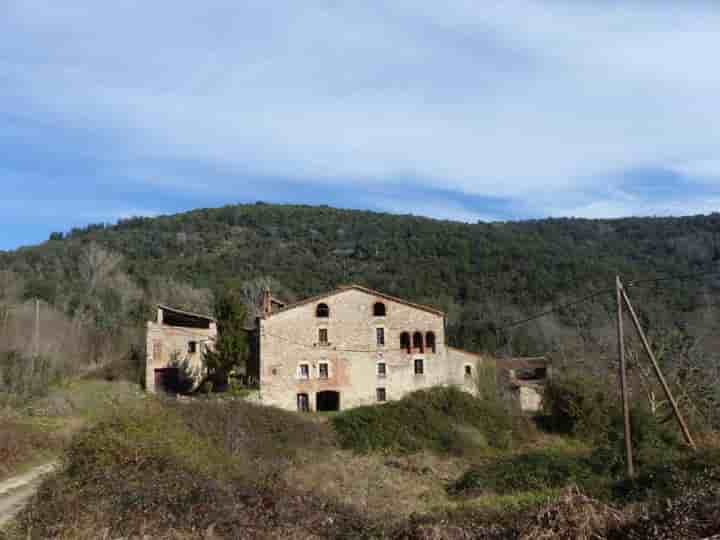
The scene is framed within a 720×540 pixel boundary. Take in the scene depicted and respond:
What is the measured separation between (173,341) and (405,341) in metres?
14.9

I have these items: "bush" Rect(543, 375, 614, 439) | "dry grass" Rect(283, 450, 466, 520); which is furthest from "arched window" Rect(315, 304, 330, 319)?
"bush" Rect(543, 375, 614, 439)

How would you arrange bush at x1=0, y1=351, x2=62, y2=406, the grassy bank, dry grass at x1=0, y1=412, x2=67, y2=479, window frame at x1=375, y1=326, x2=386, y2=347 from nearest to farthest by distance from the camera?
1. the grassy bank
2. dry grass at x1=0, y1=412, x2=67, y2=479
3. bush at x1=0, y1=351, x2=62, y2=406
4. window frame at x1=375, y1=326, x2=386, y2=347

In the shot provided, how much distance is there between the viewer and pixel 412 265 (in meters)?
92.5

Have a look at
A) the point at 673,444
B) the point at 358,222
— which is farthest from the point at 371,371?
the point at 358,222

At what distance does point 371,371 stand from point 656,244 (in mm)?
69265

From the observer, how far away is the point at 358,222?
389 feet

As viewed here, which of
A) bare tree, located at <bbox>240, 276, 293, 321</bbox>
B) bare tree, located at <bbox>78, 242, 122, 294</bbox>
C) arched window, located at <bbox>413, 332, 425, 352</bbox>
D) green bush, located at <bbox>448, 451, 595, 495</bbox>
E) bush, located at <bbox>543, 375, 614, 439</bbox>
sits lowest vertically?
green bush, located at <bbox>448, 451, 595, 495</bbox>

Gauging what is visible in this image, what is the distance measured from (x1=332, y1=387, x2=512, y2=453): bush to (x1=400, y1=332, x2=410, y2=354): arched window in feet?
9.11

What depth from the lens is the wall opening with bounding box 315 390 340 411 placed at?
40562 millimetres

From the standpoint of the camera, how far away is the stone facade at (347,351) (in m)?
39.7

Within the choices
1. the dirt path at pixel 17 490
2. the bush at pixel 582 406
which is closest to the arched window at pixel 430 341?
the bush at pixel 582 406

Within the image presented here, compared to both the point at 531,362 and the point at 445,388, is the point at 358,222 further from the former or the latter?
the point at 445,388

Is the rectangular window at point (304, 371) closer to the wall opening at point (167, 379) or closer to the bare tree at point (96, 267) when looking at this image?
the wall opening at point (167, 379)

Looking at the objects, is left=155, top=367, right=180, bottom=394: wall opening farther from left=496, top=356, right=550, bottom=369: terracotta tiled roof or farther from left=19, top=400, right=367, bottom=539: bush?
left=19, top=400, right=367, bottom=539: bush
